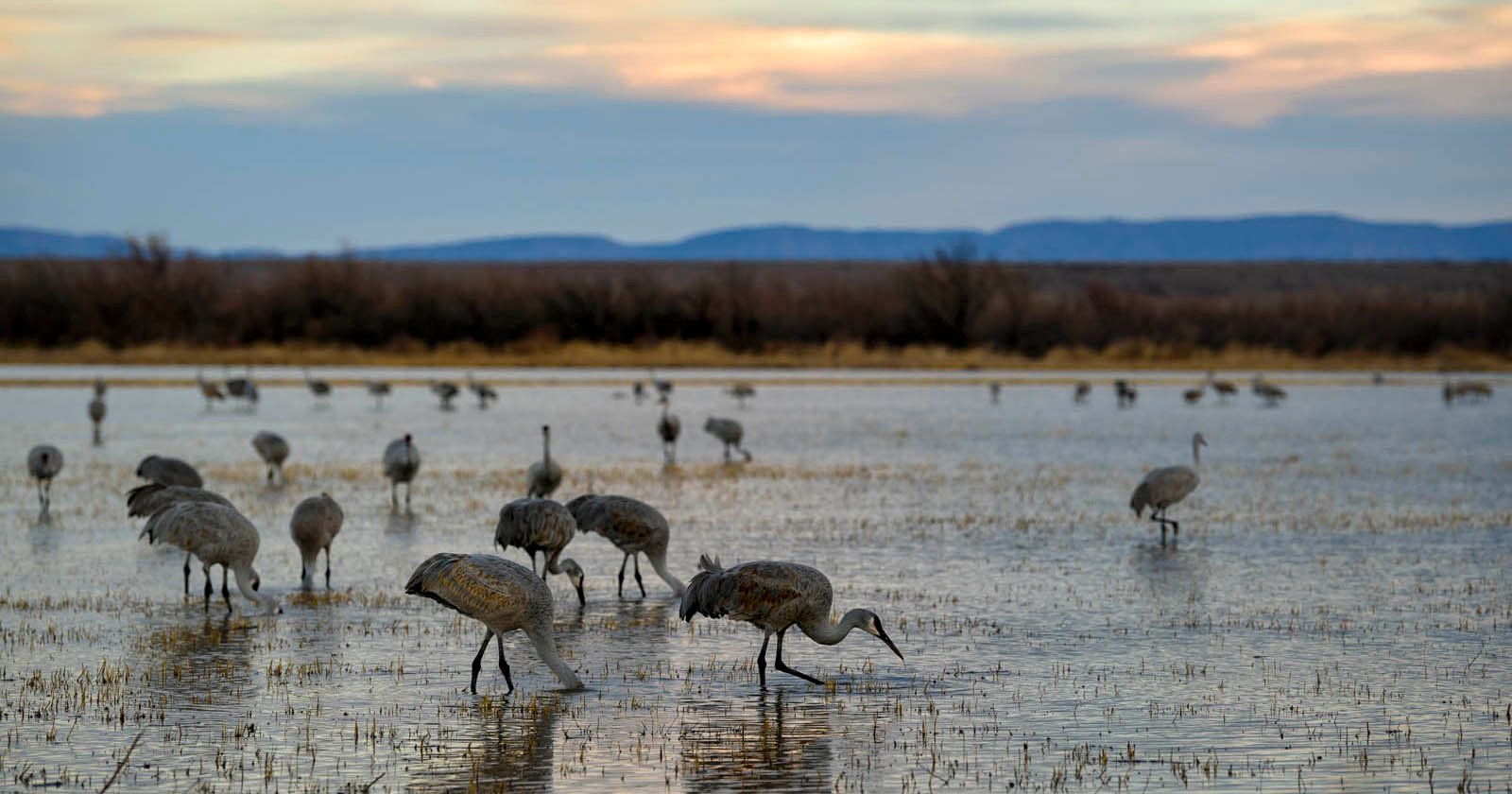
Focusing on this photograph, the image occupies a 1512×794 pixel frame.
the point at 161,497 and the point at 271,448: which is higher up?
the point at 271,448

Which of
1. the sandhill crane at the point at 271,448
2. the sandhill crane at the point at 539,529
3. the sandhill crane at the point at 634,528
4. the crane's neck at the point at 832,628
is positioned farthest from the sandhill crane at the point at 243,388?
the crane's neck at the point at 832,628

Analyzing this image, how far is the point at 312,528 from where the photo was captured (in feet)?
42.1

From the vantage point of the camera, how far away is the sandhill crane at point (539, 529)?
12172 mm

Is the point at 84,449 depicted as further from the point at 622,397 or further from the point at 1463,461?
the point at 1463,461

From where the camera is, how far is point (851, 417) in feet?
108

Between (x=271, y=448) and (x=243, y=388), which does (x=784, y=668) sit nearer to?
(x=271, y=448)

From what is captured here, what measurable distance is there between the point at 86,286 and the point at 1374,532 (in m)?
53.4

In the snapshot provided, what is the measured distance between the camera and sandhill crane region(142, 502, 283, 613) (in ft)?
38.2

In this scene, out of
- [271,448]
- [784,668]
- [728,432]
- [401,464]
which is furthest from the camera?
[728,432]

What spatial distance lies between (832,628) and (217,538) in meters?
4.40

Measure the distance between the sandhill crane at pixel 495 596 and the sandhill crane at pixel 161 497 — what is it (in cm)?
405

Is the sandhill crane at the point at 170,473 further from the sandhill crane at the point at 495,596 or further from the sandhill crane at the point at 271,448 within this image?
the sandhill crane at the point at 495,596

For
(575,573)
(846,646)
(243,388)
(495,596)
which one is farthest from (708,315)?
(495,596)

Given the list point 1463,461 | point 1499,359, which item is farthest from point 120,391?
point 1499,359
